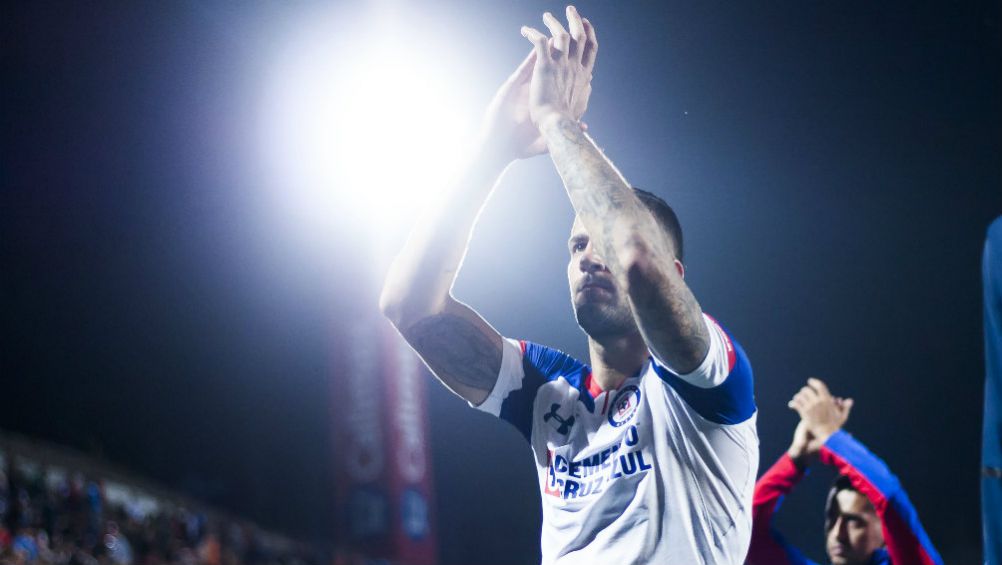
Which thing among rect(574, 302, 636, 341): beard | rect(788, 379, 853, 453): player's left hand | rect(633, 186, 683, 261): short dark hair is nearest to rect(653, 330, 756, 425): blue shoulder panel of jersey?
rect(574, 302, 636, 341): beard

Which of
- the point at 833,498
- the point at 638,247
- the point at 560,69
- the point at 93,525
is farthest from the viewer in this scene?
the point at 93,525

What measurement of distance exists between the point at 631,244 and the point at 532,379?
72cm

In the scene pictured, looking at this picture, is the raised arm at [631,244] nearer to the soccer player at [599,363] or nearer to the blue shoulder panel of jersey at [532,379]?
the soccer player at [599,363]

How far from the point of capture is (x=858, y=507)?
271 centimetres

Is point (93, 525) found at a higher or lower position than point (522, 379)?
lower

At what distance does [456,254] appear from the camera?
79.4 inches

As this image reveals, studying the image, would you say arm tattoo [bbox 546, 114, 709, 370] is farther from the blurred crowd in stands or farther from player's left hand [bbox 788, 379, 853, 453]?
the blurred crowd in stands

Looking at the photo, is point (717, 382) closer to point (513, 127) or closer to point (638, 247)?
point (638, 247)

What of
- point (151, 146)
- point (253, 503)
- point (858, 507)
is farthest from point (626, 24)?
point (253, 503)

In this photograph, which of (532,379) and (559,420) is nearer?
(559,420)

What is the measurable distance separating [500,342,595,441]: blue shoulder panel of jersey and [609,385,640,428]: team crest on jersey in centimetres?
12

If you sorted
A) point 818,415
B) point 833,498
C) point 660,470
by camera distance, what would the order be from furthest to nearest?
point 833,498 < point 818,415 < point 660,470

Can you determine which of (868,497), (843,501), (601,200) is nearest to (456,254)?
(601,200)

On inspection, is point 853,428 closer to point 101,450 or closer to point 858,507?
point 858,507
